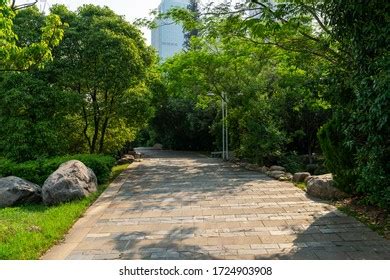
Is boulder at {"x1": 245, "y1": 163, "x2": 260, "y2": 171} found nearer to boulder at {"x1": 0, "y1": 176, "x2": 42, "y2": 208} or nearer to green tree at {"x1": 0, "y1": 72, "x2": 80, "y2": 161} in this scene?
green tree at {"x1": 0, "y1": 72, "x2": 80, "y2": 161}

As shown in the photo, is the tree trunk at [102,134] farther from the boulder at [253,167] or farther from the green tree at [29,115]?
the boulder at [253,167]

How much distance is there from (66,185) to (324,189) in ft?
18.1

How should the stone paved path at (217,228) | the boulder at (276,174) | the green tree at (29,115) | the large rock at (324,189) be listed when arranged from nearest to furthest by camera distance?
the stone paved path at (217,228), the large rock at (324,189), the green tree at (29,115), the boulder at (276,174)

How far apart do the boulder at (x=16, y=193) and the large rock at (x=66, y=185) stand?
1.33 feet

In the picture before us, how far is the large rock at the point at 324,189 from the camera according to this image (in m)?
8.25

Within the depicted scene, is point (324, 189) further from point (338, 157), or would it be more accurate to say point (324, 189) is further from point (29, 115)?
point (29, 115)

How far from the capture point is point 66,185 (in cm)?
853

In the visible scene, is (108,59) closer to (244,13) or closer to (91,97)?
(91,97)

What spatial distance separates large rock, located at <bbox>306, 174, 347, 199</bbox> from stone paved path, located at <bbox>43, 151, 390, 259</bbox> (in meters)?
0.27

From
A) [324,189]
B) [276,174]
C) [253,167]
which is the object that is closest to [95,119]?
[253,167]

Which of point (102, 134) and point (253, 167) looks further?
point (102, 134)

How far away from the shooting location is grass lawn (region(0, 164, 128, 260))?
5.31 meters

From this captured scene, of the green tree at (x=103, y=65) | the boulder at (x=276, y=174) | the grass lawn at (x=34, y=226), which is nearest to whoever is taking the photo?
the grass lawn at (x=34, y=226)

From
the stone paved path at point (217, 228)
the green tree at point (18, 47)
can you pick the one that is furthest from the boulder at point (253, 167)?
the green tree at point (18, 47)
